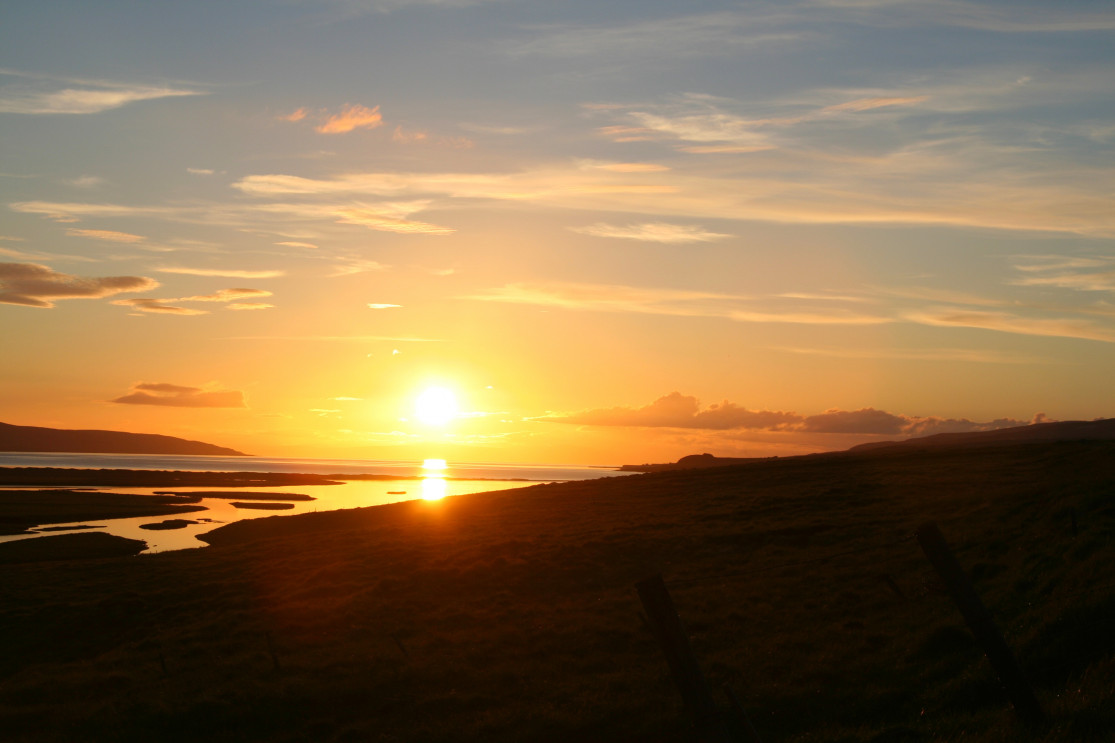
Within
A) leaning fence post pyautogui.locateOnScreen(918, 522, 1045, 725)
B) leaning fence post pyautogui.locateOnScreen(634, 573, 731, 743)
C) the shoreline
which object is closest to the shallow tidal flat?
the shoreline

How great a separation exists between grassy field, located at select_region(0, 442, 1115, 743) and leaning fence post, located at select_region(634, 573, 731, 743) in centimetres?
471

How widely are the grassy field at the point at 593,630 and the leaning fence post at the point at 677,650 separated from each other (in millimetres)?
4707

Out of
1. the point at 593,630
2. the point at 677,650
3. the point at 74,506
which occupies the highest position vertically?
the point at 677,650

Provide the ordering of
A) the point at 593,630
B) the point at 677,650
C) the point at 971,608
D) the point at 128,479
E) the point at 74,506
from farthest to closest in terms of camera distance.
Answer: the point at 128,479, the point at 74,506, the point at 593,630, the point at 971,608, the point at 677,650

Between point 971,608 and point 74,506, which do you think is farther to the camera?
point 74,506

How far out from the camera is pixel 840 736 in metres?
12.6

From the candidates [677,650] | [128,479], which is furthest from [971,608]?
[128,479]

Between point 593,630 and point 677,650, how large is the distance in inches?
A: 631

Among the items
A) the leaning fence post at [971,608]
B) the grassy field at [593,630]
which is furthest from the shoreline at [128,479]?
the leaning fence post at [971,608]

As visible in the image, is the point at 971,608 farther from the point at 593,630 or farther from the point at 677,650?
the point at 593,630

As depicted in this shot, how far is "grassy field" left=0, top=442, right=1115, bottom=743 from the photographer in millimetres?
15039

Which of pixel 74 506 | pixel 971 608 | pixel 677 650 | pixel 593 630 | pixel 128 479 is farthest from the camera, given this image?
pixel 128 479

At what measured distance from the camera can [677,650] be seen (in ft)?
26.3

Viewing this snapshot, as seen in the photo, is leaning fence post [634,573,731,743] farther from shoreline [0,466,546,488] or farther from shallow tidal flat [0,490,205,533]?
shoreline [0,466,546,488]
